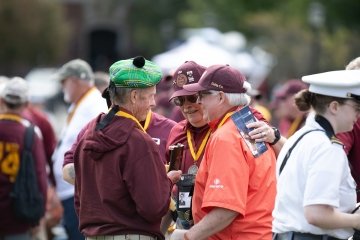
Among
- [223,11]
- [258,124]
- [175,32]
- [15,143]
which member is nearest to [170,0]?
[175,32]

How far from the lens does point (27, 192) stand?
10570mm

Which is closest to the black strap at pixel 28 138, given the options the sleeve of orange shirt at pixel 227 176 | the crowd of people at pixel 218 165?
the crowd of people at pixel 218 165

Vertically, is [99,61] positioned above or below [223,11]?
below

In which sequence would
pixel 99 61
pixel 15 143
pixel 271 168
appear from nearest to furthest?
pixel 271 168
pixel 15 143
pixel 99 61

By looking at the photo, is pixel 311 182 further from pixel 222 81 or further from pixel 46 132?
pixel 46 132

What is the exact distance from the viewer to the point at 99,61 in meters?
71.9

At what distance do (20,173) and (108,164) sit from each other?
14.1 feet

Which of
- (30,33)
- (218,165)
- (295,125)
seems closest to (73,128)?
(295,125)

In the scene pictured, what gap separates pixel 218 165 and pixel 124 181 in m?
0.65

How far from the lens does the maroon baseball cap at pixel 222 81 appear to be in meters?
6.52

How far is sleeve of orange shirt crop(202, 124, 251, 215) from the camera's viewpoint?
6.18 meters

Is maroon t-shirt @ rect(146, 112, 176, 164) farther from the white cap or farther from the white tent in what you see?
the white tent

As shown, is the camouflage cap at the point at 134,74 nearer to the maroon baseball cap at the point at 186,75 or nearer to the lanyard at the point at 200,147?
the maroon baseball cap at the point at 186,75

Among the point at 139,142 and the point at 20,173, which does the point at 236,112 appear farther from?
the point at 20,173
